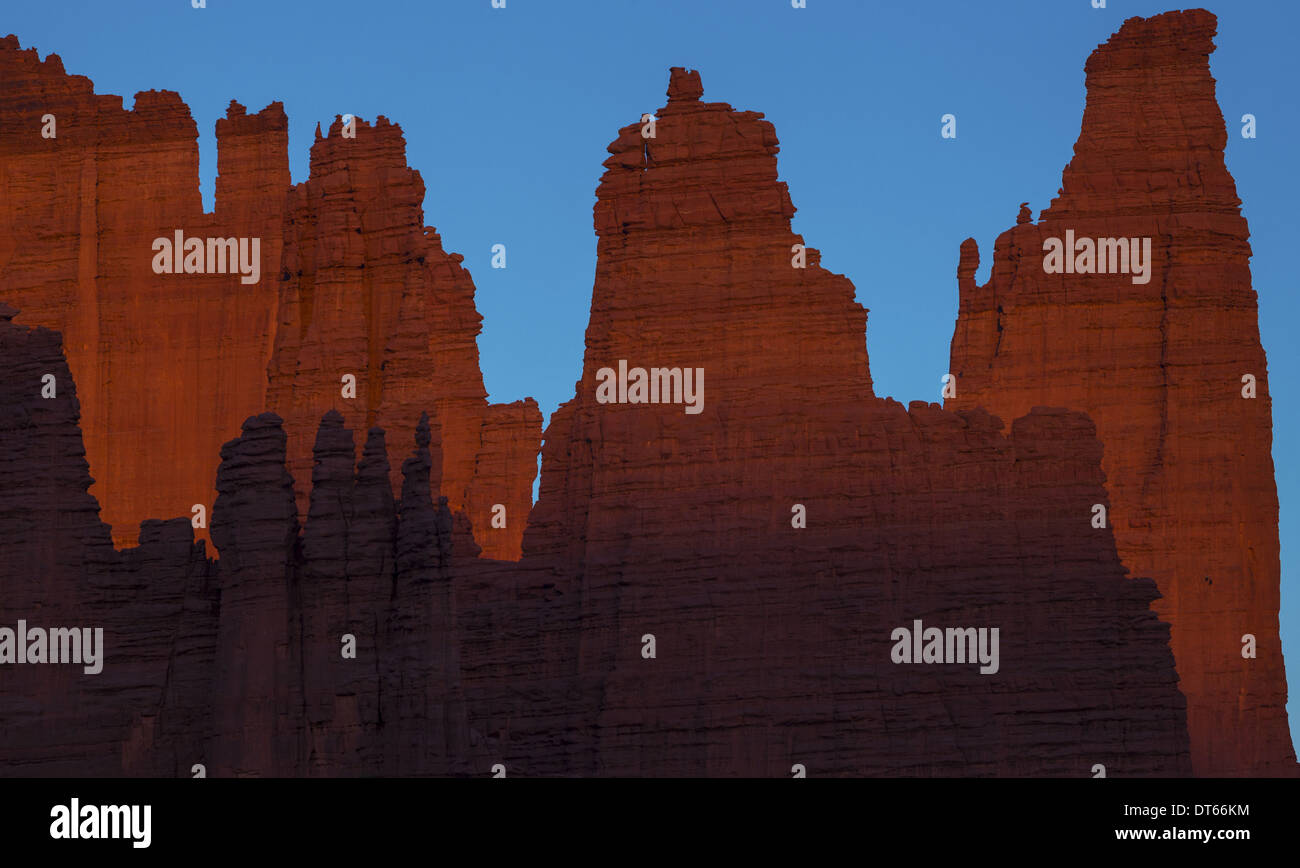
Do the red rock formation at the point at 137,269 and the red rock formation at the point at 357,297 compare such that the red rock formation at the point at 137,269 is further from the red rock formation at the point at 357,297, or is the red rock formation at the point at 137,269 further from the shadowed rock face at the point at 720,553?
the shadowed rock face at the point at 720,553

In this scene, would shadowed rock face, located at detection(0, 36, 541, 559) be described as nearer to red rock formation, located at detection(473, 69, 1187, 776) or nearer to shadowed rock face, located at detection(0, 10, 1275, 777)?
shadowed rock face, located at detection(0, 10, 1275, 777)

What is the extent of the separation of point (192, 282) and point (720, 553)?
2399 centimetres

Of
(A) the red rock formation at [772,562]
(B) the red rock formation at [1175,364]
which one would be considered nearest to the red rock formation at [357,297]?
(A) the red rock formation at [772,562]

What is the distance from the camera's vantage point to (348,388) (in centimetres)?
8719

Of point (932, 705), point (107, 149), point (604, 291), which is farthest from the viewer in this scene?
point (107, 149)

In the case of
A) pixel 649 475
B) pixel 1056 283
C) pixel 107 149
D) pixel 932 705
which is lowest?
pixel 932 705

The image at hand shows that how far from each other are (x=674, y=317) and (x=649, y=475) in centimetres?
395

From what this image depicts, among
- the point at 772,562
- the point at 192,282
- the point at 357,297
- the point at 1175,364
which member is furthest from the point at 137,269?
the point at 1175,364

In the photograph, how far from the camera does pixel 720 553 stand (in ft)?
264

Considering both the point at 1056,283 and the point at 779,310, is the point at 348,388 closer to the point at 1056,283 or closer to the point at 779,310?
the point at 779,310

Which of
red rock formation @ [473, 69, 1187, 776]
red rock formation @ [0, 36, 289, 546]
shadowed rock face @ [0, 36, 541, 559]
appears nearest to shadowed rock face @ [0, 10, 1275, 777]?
red rock formation @ [473, 69, 1187, 776]

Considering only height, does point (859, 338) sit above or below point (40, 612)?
above


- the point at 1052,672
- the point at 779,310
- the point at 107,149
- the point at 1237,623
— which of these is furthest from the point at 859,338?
the point at 107,149

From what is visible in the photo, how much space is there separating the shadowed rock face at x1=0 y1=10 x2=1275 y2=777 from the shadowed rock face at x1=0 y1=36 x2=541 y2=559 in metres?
3.05
